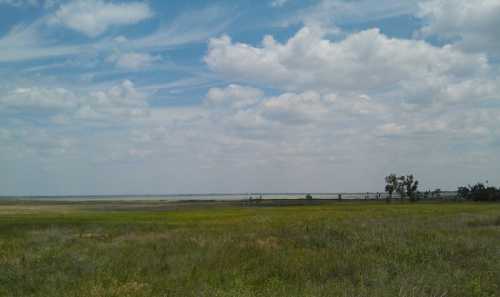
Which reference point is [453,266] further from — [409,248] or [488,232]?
[488,232]

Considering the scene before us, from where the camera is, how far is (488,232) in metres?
23.8

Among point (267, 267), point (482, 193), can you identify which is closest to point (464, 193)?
point (482, 193)

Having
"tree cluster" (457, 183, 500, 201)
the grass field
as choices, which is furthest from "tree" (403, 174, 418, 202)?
the grass field

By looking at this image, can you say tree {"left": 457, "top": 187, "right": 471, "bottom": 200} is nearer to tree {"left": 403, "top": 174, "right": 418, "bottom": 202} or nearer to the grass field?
tree {"left": 403, "top": 174, "right": 418, "bottom": 202}

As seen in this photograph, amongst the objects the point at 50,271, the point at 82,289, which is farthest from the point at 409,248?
the point at 50,271

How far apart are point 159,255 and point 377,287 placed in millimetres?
10309

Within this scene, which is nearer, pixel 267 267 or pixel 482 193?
pixel 267 267

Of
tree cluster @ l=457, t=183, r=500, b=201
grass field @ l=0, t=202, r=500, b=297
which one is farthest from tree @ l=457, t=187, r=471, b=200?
grass field @ l=0, t=202, r=500, b=297

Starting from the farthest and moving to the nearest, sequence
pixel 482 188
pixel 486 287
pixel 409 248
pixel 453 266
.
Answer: pixel 482 188
pixel 409 248
pixel 453 266
pixel 486 287

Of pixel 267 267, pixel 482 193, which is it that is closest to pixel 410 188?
pixel 482 193

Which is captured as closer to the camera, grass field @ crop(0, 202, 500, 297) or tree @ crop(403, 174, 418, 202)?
grass field @ crop(0, 202, 500, 297)

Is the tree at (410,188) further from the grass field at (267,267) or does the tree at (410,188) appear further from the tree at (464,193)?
the grass field at (267,267)

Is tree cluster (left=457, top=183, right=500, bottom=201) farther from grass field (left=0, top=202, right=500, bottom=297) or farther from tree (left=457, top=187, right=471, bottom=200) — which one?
grass field (left=0, top=202, right=500, bottom=297)

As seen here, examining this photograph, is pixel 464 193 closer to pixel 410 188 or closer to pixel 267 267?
pixel 410 188
